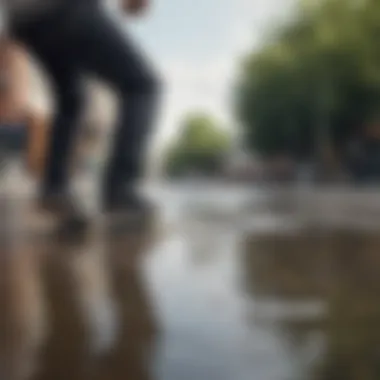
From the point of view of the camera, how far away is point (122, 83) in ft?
4.07

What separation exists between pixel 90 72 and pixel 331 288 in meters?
0.66

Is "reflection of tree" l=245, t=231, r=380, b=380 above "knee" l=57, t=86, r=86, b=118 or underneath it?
underneath

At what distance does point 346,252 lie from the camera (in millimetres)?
1507

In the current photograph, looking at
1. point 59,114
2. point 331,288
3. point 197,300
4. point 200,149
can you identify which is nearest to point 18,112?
point 59,114

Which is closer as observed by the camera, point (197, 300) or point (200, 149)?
point (197, 300)

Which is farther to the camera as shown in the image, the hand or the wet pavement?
the hand

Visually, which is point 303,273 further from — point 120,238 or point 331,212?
point 120,238

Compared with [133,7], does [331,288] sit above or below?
below

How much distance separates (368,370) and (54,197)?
0.74 meters

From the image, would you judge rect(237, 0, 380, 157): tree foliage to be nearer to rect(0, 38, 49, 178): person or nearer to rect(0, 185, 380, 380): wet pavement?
rect(0, 185, 380, 380): wet pavement

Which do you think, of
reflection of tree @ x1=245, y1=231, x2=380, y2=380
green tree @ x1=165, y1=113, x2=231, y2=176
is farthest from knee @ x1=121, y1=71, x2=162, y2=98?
reflection of tree @ x1=245, y1=231, x2=380, y2=380

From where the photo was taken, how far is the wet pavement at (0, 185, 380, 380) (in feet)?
2.96

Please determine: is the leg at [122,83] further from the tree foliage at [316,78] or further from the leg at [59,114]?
the tree foliage at [316,78]

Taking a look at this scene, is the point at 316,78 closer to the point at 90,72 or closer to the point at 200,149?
the point at 200,149
